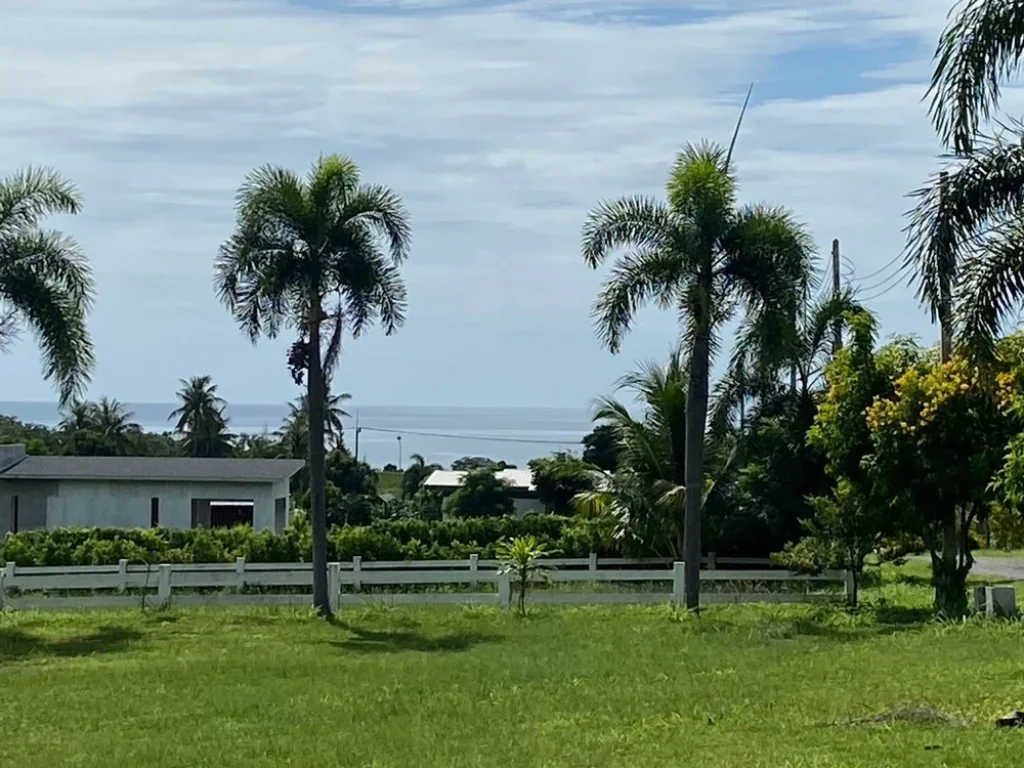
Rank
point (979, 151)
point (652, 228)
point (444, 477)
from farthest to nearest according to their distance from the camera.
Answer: point (444, 477)
point (652, 228)
point (979, 151)

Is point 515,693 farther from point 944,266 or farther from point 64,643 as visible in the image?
point 64,643

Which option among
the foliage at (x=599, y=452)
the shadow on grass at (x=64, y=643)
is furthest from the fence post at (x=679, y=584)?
the foliage at (x=599, y=452)

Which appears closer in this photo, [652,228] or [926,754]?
[926,754]

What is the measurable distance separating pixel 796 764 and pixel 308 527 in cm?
2402

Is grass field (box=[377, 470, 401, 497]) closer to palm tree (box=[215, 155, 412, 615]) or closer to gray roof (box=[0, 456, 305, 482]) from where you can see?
gray roof (box=[0, 456, 305, 482])

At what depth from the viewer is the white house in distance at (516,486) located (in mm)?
62612

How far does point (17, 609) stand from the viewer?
25.0 metres

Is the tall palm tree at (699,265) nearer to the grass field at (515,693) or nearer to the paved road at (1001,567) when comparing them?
the grass field at (515,693)

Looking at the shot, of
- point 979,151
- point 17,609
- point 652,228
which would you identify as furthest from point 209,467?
point 979,151

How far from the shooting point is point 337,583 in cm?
2475

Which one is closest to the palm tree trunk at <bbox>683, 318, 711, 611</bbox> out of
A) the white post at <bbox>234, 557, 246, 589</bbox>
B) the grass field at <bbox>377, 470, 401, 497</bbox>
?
the white post at <bbox>234, 557, 246, 589</bbox>

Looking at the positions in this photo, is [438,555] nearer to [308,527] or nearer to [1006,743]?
[308,527]

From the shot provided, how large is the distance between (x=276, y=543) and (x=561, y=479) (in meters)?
9.66

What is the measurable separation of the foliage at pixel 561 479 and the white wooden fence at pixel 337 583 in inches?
189
